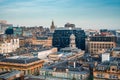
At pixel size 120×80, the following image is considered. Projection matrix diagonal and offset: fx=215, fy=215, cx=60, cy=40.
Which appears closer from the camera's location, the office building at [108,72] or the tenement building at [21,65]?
the office building at [108,72]

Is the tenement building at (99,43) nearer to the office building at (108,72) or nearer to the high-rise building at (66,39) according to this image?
the high-rise building at (66,39)

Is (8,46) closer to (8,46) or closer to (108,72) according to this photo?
(8,46)

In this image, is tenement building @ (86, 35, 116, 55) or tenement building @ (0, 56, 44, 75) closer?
tenement building @ (0, 56, 44, 75)

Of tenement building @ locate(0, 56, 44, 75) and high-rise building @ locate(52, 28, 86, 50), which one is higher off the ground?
high-rise building @ locate(52, 28, 86, 50)

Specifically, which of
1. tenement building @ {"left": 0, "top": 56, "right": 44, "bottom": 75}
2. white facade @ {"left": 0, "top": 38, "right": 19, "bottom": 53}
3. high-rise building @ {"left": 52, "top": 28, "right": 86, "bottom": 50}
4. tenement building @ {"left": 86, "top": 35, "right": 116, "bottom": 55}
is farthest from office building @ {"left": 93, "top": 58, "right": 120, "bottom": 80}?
high-rise building @ {"left": 52, "top": 28, "right": 86, "bottom": 50}

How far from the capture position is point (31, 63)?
98.2 meters

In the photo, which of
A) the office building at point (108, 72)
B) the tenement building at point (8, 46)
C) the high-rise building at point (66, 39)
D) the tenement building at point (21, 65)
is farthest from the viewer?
the high-rise building at point (66, 39)

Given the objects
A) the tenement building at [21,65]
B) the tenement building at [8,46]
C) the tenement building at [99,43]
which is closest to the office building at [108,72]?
the tenement building at [21,65]

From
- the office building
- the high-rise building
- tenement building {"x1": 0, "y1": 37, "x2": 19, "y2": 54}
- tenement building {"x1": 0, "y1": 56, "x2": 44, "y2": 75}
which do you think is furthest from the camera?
the high-rise building

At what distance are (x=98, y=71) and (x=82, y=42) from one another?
124 m

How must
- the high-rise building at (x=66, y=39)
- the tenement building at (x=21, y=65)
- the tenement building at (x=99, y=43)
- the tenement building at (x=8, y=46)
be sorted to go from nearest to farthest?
the tenement building at (x=21, y=65) → the tenement building at (x=8, y=46) → the tenement building at (x=99, y=43) → the high-rise building at (x=66, y=39)

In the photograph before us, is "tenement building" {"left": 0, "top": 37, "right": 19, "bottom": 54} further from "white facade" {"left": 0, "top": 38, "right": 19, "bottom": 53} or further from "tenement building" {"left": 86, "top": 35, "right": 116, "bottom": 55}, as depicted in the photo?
"tenement building" {"left": 86, "top": 35, "right": 116, "bottom": 55}

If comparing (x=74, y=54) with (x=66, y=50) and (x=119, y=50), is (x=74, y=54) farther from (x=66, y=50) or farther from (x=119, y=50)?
(x=119, y=50)

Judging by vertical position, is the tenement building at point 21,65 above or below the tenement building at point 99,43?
below
